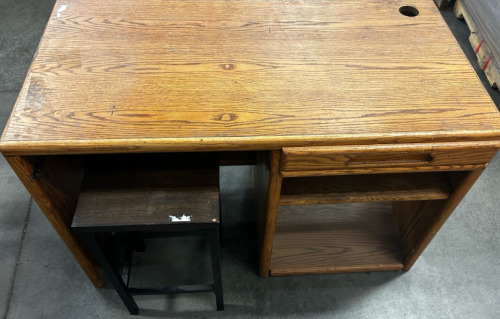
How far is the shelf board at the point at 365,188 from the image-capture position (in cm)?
106

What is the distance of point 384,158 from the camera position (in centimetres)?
92

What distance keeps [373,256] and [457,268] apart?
1.03 ft

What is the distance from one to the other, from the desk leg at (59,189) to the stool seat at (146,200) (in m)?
0.10

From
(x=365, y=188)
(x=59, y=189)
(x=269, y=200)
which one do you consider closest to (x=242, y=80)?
(x=269, y=200)

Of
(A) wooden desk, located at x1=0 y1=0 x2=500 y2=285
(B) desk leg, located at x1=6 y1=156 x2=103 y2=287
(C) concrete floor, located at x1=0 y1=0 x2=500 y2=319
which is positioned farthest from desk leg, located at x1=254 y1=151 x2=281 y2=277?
(B) desk leg, located at x1=6 y1=156 x2=103 y2=287

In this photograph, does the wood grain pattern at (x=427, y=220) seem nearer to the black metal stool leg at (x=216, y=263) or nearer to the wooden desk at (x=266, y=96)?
the wooden desk at (x=266, y=96)

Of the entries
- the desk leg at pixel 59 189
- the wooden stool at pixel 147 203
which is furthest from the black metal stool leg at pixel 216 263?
the desk leg at pixel 59 189

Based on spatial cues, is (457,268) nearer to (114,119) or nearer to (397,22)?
(397,22)

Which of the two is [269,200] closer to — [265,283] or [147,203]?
[147,203]

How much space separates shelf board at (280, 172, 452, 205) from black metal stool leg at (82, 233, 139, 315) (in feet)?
1.57

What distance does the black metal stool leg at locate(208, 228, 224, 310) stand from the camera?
1.02 meters

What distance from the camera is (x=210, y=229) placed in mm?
1002

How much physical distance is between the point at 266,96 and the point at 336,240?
75 centimetres

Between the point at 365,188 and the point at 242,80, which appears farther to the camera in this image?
the point at 365,188
